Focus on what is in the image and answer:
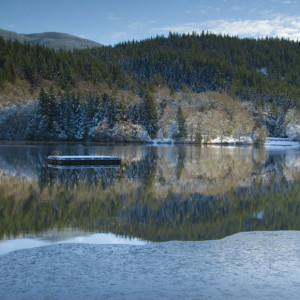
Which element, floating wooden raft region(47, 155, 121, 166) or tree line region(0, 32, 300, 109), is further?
tree line region(0, 32, 300, 109)

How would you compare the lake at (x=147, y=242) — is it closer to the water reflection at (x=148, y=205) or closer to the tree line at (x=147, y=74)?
the water reflection at (x=148, y=205)

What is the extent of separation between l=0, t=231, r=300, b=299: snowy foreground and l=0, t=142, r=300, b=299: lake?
2 cm

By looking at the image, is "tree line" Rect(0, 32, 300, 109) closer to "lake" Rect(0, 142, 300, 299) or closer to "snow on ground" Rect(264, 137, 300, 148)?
"snow on ground" Rect(264, 137, 300, 148)

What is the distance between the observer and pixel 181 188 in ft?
79.4

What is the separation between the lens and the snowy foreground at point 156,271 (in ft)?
27.0

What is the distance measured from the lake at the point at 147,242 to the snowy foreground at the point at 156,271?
2 cm

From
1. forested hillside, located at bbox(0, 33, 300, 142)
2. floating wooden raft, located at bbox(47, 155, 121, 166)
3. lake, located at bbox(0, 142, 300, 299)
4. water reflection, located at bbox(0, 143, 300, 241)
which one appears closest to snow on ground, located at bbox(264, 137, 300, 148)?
forested hillside, located at bbox(0, 33, 300, 142)

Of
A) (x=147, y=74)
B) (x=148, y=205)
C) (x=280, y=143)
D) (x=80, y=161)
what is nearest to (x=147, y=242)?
(x=148, y=205)

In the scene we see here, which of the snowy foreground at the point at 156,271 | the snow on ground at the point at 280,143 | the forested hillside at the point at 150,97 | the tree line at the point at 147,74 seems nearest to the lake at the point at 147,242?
the snowy foreground at the point at 156,271

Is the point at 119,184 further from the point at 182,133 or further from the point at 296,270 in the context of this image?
the point at 182,133

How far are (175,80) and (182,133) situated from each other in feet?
151

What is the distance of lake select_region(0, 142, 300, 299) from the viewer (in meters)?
8.58

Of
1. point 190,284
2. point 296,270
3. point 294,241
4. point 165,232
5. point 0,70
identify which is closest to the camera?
point 190,284

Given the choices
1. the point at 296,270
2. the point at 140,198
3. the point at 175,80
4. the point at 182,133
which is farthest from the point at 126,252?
the point at 175,80
